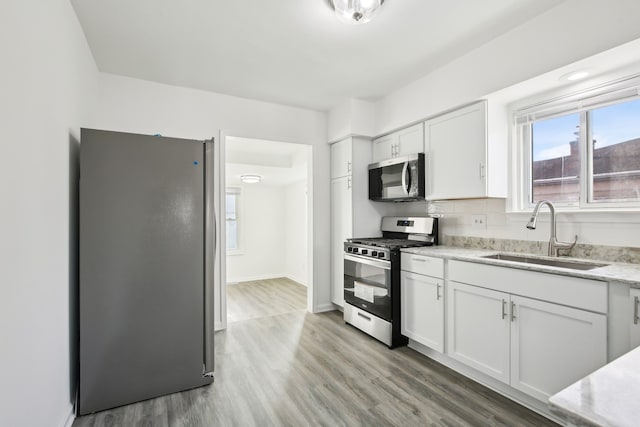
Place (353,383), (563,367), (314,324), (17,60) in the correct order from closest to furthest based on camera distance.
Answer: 1. (17,60)
2. (563,367)
3. (353,383)
4. (314,324)

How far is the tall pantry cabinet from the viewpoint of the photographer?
12.0 ft

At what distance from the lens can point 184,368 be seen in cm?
219

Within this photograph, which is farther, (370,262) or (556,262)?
(370,262)

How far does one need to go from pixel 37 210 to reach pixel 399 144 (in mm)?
2977

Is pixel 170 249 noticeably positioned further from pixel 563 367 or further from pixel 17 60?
pixel 563 367

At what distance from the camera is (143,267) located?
2.09m

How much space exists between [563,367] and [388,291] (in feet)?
4.39

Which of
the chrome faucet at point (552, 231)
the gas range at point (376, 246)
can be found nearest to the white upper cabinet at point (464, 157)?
the chrome faucet at point (552, 231)

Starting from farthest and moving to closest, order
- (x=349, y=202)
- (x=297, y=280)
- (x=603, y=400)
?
(x=297, y=280), (x=349, y=202), (x=603, y=400)

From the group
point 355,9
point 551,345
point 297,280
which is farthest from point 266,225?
point 551,345

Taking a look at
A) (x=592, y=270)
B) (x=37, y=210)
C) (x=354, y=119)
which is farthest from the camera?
(x=354, y=119)

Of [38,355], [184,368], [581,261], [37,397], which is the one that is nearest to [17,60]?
[38,355]

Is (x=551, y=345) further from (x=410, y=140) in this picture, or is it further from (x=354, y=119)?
(x=354, y=119)

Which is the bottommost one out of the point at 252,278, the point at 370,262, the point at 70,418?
the point at 252,278
